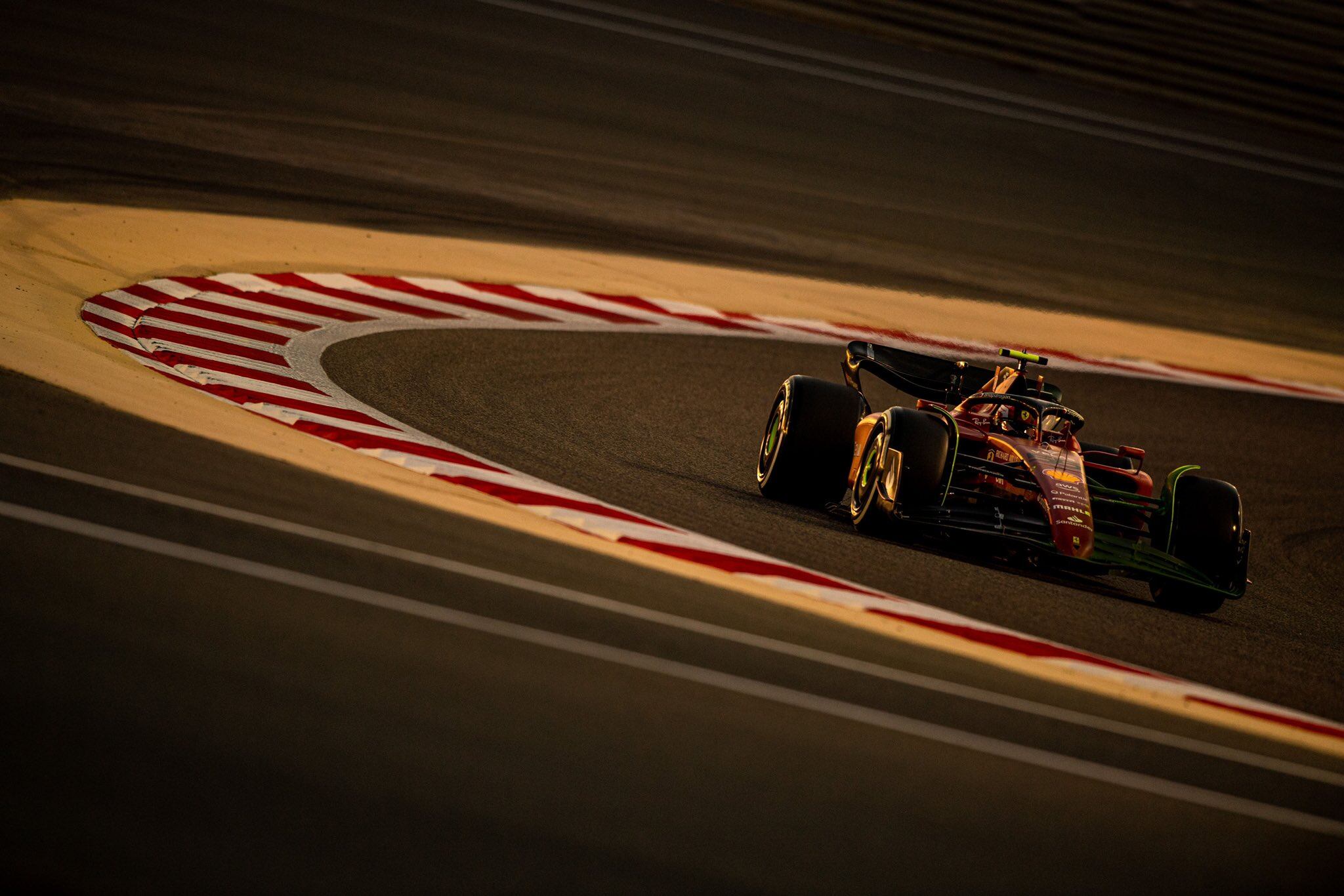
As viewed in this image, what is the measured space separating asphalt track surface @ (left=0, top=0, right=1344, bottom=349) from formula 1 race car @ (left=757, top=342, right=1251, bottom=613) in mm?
6481

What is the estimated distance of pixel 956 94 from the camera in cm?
2130

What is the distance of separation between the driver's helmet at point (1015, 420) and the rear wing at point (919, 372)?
2.38 ft

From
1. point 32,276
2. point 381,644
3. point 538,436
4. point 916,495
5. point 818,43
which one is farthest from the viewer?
point 818,43

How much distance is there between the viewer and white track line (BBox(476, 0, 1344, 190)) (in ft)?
69.2

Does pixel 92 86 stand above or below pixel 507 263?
above

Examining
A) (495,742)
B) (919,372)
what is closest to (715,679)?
(495,742)

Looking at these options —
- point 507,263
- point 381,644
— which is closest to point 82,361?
point 381,644

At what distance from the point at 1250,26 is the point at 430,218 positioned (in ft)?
43.6

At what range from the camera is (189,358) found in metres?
8.99

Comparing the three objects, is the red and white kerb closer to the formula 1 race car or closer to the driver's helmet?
the formula 1 race car

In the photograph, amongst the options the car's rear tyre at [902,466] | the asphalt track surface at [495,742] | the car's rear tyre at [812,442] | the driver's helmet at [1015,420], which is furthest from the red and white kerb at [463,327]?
the driver's helmet at [1015,420]

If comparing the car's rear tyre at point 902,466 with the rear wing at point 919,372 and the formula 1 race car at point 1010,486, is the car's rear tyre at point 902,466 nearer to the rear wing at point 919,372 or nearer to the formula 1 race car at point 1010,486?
the formula 1 race car at point 1010,486

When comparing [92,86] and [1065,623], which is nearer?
[1065,623]

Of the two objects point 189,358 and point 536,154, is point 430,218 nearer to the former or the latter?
point 536,154
